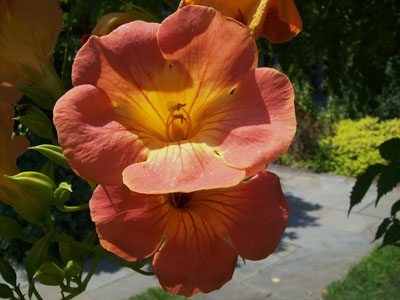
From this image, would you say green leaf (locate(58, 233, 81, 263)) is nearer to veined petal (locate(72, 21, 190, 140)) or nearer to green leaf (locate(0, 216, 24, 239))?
green leaf (locate(0, 216, 24, 239))

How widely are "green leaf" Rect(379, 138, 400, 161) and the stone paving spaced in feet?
13.3

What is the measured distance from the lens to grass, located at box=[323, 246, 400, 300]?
18.0 feet

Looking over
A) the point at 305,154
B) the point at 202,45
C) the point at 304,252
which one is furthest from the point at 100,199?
the point at 305,154

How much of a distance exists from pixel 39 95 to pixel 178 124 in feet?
1.44

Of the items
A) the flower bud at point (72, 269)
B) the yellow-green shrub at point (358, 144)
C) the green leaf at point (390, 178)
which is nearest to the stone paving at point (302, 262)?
the yellow-green shrub at point (358, 144)

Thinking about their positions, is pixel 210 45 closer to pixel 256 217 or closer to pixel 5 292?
pixel 256 217

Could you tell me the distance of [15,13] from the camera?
97cm

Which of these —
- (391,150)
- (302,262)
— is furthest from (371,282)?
(391,150)

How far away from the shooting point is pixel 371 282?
576cm

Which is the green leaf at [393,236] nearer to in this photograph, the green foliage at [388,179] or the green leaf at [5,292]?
the green foliage at [388,179]

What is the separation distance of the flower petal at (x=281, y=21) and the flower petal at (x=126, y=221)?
1.68 feet

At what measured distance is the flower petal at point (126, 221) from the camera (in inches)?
27.3

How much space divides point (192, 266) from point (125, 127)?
286mm

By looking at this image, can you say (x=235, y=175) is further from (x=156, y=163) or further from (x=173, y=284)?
(x=173, y=284)
